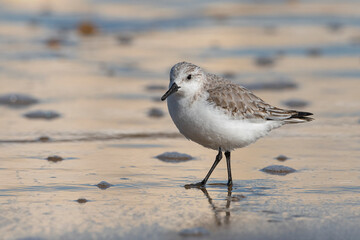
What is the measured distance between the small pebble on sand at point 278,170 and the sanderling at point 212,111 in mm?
257

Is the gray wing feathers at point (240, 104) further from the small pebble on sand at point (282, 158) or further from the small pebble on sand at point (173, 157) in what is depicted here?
the small pebble on sand at point (173, 157)

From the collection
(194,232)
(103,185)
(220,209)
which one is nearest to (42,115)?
(103,185)

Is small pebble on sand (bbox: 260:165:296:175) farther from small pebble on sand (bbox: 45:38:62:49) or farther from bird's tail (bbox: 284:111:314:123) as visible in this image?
small pebble on sand (bbox: 45:38:62:49)

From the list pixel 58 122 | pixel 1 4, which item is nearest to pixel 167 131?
pixel 58 122

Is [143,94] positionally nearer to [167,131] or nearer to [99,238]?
[167,131]

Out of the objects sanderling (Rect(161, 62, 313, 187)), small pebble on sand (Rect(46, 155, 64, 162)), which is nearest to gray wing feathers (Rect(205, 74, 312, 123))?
sanderling (Rect(161, 62, 313, 187))

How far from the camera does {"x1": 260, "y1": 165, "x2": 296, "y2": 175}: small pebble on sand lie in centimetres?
525

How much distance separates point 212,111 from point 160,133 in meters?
1.58

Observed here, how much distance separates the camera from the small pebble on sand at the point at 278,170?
5254 millimetres

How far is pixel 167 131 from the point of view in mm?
6523

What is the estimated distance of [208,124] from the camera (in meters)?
4.90

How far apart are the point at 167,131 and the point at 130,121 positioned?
49cm

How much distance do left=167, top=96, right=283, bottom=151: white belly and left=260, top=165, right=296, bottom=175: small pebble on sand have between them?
0.31m

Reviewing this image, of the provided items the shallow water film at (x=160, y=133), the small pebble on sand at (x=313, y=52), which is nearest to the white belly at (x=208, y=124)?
the shallow water film at (x=160, y=133)
